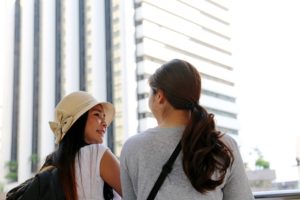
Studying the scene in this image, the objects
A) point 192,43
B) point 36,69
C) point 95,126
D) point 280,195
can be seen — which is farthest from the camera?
point 36,69

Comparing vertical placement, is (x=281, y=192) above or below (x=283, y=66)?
below

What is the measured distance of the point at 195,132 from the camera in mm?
810

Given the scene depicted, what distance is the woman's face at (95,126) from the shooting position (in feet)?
3.38

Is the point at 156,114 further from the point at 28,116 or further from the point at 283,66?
the point at 28,116

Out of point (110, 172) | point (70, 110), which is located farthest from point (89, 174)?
point (70, 110)

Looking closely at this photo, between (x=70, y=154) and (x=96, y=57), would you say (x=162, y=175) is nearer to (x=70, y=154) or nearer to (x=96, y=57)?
(x=70, y=154)

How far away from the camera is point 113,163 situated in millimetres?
963

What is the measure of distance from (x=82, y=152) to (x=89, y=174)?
0.06 m

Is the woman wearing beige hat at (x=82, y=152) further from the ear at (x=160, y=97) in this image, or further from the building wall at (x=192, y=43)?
the building wall at (x=192, y=43)

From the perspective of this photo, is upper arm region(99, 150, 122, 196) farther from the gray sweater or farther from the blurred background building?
the blurred background building

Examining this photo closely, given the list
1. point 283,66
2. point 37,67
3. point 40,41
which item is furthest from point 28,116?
point 283,66

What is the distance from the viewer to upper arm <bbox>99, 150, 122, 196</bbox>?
951mm

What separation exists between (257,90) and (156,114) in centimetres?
809

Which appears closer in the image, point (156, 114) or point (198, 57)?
point (156, 114)
